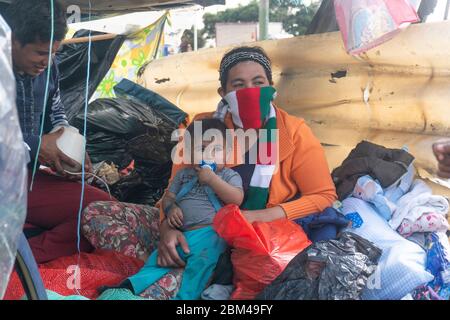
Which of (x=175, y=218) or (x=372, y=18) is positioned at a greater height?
(x=372, y=18)

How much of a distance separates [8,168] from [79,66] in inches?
119

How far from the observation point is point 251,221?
87.6 inches

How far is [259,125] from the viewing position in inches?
98.7

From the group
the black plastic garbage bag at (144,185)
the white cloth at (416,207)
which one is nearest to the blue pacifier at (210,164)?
the white cloth at (416,207)

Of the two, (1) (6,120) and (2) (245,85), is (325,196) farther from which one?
(1) (6,120)

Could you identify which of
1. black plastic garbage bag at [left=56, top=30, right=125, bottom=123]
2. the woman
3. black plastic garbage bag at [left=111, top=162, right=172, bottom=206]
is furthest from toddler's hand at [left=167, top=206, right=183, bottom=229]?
black plastic garbage bag at [left=56, top=30, right=125, bottom=123]

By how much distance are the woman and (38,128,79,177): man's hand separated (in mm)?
262

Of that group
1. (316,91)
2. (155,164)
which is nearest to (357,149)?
(316,91)

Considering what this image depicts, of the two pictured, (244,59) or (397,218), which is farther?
(244,59)

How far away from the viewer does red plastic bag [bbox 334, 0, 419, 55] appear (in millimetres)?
2400

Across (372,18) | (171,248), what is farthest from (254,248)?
(372,18)

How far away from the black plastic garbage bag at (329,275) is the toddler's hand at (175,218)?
57cm

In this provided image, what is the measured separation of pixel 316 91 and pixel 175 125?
2.99ft

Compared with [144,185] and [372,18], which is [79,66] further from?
[372,18]
